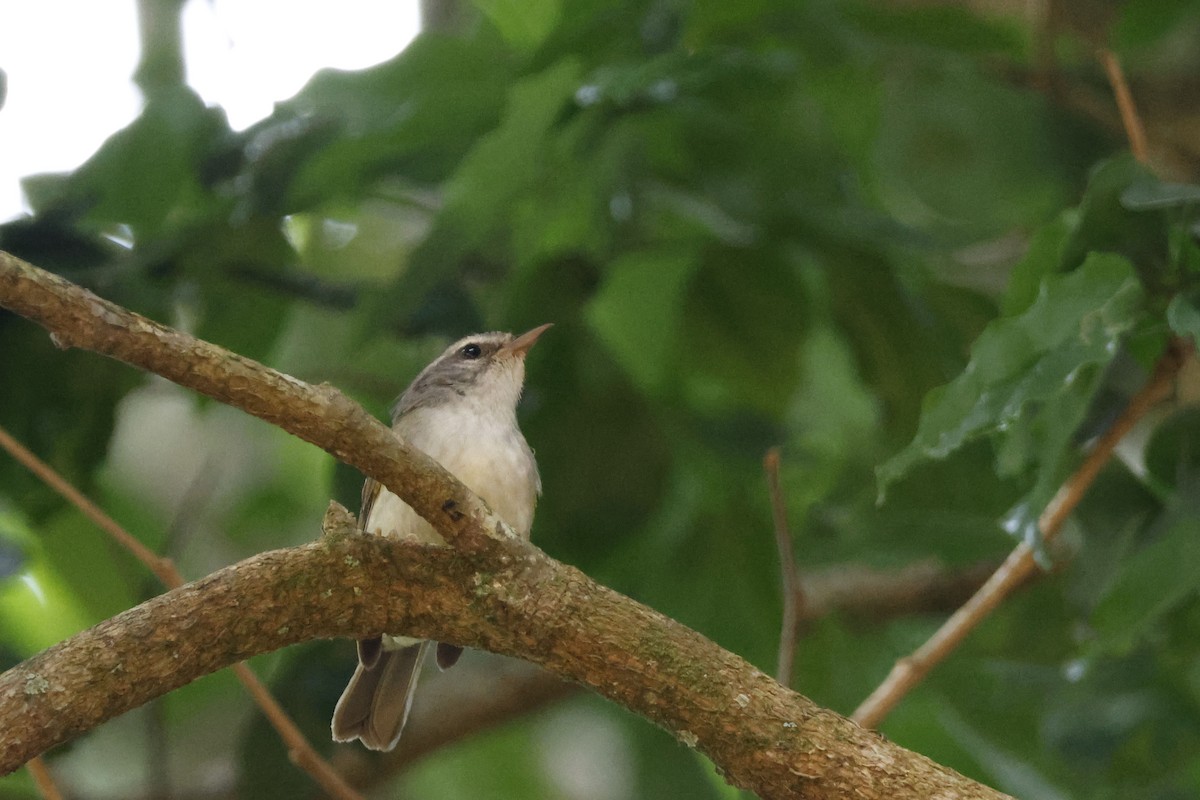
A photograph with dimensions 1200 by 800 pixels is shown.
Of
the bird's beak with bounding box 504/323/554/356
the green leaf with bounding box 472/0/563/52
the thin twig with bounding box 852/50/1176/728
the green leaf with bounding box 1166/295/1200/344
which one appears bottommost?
the thin twig with bounding box 852/50/1176/728

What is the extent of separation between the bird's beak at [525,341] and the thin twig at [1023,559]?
1.38 meters

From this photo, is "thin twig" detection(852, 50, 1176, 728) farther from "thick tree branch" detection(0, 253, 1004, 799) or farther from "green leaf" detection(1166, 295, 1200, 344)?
"thick tree branch" detection(0, 253, 1004, 799)

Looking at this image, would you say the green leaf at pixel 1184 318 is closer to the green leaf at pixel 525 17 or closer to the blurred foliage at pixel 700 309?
the blurred foliage at pixel 700 309

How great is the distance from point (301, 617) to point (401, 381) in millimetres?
2333

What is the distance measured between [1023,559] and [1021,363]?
0.78m

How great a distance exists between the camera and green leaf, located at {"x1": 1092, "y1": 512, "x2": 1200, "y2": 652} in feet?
9.66

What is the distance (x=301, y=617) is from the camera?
91.0 inches

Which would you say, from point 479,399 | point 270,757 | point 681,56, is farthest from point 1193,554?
point 270,757

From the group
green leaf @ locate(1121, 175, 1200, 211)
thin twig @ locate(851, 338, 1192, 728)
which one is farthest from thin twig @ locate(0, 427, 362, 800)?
green leaf @ locate(1121, 175, 1200, 211)

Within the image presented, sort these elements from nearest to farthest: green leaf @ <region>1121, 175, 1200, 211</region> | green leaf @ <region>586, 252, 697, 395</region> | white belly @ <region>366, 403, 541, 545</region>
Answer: green leaf @ <region>1121, 175, 1200, 211</region> < white belly @ <region>366, 403, 541, 545</region> < green leaf @ <region>586, 252, 697, 395</region>

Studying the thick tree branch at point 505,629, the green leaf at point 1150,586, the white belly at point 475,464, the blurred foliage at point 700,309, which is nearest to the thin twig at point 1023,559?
the blurred foliage at point 700,309

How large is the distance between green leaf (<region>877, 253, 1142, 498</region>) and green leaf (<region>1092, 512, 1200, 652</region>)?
2.00 feet

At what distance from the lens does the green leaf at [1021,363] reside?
257 cm

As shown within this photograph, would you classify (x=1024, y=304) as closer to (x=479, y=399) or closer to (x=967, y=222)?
(x=479, y=399)
